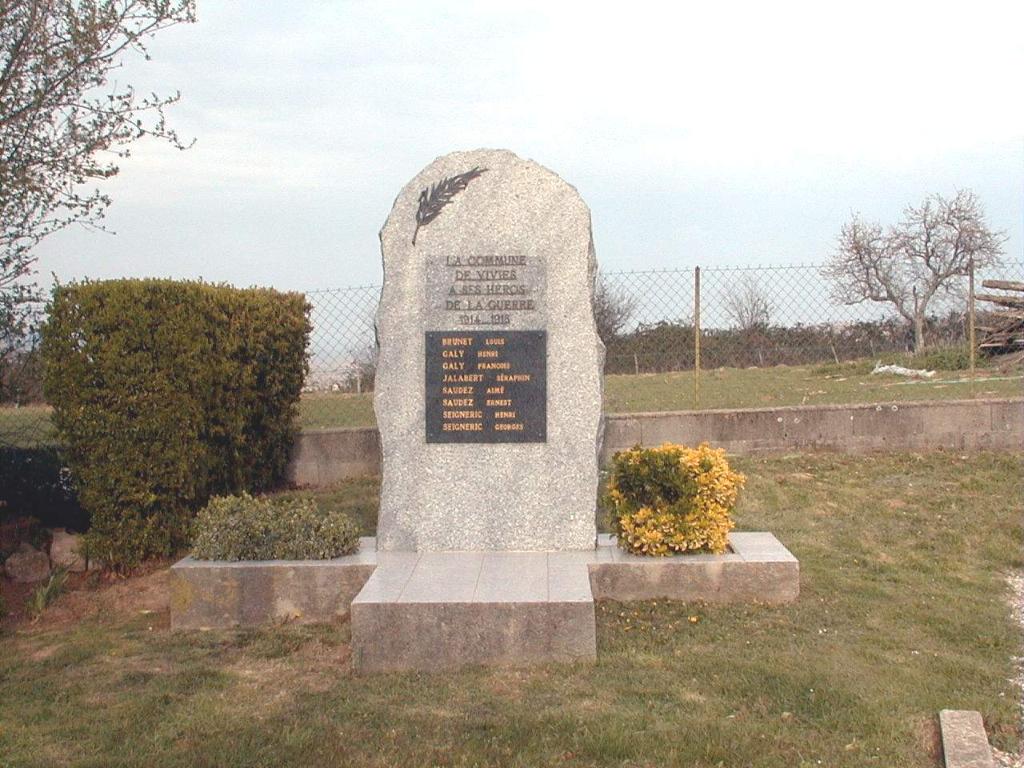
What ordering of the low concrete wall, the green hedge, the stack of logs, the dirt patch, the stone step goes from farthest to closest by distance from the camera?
1. the stack of logs
2. the low concrete wall
3. the green hedge
4. the dirt patch
5. the stone step

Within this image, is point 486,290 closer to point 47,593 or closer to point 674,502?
point 674,502

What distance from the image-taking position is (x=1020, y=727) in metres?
4.95

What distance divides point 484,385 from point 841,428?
5455 millimetres

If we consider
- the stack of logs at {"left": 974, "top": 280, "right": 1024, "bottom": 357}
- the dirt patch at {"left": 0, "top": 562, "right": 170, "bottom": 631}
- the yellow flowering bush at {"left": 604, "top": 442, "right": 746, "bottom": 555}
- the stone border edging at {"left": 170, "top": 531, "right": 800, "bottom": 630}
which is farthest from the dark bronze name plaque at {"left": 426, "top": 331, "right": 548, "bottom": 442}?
the stack of logs at {"left": 974, "top": 280, "right": 1024, "bottom": 357}

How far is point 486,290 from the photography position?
7496 millimetres

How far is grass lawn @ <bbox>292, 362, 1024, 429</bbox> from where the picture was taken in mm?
12062

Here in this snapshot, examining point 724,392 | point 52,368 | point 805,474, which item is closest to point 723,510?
point 805,474

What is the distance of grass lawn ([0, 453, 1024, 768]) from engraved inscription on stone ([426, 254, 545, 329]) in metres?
2.09

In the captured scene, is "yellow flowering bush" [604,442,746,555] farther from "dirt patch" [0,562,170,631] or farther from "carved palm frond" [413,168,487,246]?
"dirt patch" [0,562,170,631]

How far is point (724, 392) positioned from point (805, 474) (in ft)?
6.72

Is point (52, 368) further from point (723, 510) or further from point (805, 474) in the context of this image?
point (805, 474)

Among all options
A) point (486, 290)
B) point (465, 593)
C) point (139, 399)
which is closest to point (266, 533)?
point (139, 399)

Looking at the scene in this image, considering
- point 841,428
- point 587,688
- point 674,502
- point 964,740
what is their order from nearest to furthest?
1. point 964,740
2. point 587,688
3. point 674,502
4. point 841,428

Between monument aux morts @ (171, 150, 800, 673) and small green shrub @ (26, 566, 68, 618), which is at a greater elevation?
monument aux morts @ (171, 150, 800, 673)
